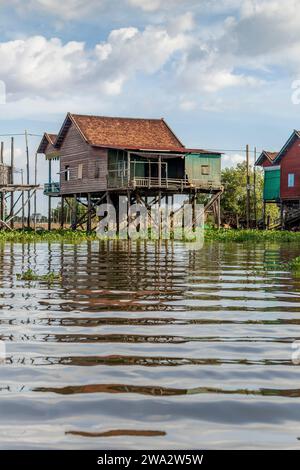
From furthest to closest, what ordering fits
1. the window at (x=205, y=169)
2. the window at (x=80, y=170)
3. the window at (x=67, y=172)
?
the window at (x=67, y=172)
the window at (x=80, y=170)
the window at (x=205, y=169)

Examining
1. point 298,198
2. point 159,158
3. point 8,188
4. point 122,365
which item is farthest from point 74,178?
point 122,365

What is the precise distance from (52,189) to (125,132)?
23.4ft

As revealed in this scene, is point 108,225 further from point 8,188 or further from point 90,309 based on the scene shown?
point 90,309

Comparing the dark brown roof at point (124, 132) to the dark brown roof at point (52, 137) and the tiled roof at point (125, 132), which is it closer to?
the tiled roof at point (125, 132)

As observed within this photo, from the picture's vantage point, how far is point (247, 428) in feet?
11.6

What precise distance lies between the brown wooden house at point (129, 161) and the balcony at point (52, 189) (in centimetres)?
110

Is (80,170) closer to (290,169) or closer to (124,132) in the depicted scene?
(124,132)

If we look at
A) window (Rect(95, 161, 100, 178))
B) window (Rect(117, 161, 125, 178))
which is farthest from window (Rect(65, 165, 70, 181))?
window (Rect(117, 161, 125, 178))

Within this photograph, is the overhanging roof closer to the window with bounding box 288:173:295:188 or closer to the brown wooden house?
the window with bounding box 288:173:295:188

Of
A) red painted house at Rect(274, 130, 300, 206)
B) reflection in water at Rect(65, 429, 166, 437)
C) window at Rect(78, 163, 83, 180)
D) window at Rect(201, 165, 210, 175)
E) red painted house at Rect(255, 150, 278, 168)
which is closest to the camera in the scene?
reflection in water at Rect(65, 429, 166, 437)

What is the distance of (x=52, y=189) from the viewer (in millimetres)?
45531

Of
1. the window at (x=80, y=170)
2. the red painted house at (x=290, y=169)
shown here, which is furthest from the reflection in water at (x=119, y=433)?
the red painted house at (x=290, y=169)

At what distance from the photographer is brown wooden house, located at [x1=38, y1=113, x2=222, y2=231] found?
Result: 38469mm

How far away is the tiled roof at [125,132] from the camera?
4040 cm
